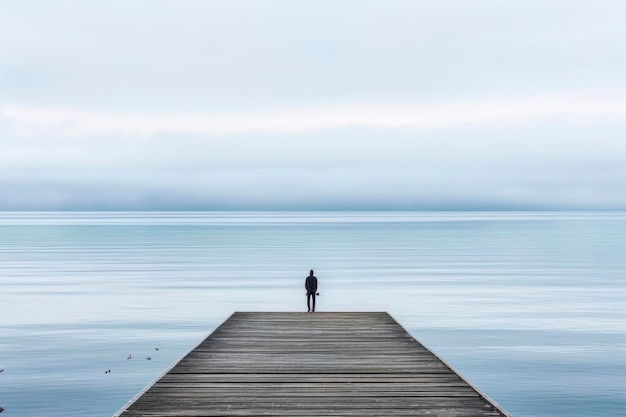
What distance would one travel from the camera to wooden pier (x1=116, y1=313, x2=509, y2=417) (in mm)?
12188

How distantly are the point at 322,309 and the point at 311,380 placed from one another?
27207mm

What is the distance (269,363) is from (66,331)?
19.9m

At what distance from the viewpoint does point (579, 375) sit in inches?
979

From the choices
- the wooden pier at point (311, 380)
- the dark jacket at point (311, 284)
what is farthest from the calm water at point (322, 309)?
the dark jacket at point (311, 284)

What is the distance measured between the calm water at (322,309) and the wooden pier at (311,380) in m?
4.87

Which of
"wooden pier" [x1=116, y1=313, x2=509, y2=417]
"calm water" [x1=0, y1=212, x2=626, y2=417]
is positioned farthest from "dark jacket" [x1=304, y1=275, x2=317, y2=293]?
"calm water" [x1=0, y1=212, x2=626, y2=417]

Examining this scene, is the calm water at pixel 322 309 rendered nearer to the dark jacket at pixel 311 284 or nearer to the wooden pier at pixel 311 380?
the wooden pier at pixel 311 380

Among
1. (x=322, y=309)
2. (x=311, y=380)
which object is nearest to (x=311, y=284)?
(x=311, y=380)

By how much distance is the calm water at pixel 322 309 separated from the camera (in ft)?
75.9

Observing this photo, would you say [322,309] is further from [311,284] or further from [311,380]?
[311,380]

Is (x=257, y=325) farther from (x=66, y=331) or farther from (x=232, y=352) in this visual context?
(x=66, y=331)

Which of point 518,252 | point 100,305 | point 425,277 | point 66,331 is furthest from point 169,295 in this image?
point 518,252

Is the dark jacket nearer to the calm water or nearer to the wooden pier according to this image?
the wooden pier

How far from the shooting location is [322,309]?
41562mm
